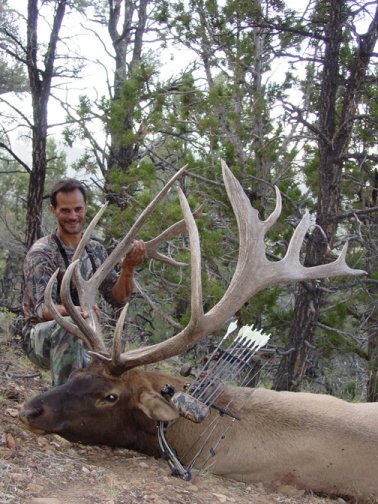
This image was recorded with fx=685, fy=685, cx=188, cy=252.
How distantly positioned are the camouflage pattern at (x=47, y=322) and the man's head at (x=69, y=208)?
0.43 feet

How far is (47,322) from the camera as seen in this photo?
4.52 metres

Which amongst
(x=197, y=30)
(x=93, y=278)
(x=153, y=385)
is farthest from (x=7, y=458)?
(x=197, y=30)

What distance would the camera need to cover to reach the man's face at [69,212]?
4.99m

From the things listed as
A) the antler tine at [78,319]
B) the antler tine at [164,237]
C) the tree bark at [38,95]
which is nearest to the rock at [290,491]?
the antler tine at [78,319]

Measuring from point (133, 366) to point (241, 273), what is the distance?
2.79 feet

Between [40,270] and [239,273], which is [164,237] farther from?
[239,273]

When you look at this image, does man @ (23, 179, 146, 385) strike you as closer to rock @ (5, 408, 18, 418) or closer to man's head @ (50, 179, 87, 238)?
man's head @ (50, 179, 87, 238)

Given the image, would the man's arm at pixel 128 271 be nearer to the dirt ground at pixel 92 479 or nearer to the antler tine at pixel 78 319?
the antler tine at pixel 78 319

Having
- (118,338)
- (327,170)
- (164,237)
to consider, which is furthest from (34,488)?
(327,170)

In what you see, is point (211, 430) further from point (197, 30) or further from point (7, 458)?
point (197, 30)

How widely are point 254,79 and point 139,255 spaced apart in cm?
393

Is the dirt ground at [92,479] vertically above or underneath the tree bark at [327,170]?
underneath

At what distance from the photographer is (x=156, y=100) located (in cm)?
912

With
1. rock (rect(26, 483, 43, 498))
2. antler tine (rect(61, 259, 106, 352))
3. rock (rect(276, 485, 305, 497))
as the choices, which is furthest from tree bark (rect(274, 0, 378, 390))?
rock (rect(26, 483, 43, 498))
